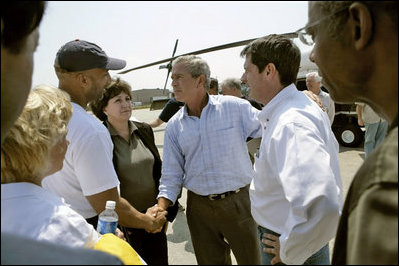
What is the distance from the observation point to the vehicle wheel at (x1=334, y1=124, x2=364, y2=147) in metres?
8.81

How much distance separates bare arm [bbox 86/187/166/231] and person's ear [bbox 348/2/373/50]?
1.48 meters

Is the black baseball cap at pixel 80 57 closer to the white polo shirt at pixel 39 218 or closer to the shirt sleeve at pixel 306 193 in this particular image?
the white polo shirt at pixel 39 218

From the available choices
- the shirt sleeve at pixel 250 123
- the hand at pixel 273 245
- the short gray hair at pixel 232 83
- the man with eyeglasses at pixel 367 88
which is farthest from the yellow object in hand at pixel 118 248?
the short gray hair at pixel 232 83

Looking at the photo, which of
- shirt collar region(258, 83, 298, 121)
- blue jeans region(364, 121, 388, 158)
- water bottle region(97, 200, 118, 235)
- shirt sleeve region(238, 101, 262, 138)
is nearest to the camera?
water bottle region(97, 200, 118, 235)

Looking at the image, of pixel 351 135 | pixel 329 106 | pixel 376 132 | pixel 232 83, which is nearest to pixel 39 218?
pixel 376 132

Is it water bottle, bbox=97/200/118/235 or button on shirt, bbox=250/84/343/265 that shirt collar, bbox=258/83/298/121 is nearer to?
button on shirt, bbox=250/84/343/265

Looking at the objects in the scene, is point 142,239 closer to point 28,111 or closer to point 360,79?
point 28,111

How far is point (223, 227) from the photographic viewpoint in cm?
283

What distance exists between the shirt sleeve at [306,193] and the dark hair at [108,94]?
1.91m

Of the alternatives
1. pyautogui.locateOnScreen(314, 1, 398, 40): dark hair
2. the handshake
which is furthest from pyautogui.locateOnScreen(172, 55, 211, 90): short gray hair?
pyautogui.locateOnScreen(314, 1, 398, 40): dark hair

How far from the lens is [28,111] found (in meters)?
1.32

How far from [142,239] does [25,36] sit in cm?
226

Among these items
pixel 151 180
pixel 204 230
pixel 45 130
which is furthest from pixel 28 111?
pixel 204 230

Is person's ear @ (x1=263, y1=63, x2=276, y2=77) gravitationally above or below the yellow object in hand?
above
